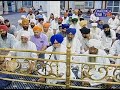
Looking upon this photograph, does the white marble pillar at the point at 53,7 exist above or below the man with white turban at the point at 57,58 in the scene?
above

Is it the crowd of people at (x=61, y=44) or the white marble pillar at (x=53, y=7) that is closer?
the crowd of people at (x=61, y=44)

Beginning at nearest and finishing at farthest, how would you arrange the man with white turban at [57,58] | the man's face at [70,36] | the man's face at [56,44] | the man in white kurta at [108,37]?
the man with white turban at [57,58], the man's face at [56,44], the man's face at [70,36], the man in white kurta at [108,37]

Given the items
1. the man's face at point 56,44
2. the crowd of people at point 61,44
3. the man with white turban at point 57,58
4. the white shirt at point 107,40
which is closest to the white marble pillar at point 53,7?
the crowd of people at point 61,44

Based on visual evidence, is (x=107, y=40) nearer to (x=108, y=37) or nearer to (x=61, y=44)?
(x=108, y=37)

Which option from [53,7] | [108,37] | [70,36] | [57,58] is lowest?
[57,58]

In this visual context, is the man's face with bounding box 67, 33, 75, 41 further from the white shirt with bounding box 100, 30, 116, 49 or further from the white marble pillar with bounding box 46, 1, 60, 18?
the white marble pillar with bounding box 46, 1, 60, 18

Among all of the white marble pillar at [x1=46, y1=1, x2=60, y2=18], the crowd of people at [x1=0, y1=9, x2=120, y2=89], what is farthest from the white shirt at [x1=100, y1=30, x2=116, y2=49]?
the white marble pillar at [x1=46, y1=1, x2=60, y2=18]

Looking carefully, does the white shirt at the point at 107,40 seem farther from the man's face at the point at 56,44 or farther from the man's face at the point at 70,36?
the man's face at the point at 56,44

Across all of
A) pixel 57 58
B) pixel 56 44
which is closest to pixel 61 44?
pixel 56 44

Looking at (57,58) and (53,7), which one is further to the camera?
(53,7)

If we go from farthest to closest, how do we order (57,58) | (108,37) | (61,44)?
(108,37) < (61,44) < (57,58)

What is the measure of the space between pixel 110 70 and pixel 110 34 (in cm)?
253

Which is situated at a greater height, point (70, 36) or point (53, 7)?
point (53, 7)

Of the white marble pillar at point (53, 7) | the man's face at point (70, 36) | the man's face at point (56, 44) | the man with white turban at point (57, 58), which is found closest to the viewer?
the man with white turban at point (57, 58)
